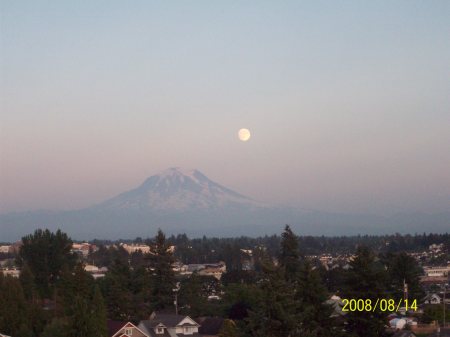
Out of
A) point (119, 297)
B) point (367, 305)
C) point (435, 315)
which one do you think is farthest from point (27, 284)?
point (367, 305)

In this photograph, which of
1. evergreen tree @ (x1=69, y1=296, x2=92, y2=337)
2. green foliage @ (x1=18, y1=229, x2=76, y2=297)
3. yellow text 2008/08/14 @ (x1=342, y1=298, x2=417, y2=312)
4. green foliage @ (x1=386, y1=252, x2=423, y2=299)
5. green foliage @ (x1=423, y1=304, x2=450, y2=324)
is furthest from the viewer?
green foliage @ (x1=18, y1=229, x2=76, y2=297)

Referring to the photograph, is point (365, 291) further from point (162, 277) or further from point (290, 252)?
point (162, 277)

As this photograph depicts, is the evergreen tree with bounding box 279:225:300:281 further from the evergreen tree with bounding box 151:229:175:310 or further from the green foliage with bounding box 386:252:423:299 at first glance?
the evergreen tree with bounding box 151:229:175:310

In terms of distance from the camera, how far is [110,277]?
42.2 m

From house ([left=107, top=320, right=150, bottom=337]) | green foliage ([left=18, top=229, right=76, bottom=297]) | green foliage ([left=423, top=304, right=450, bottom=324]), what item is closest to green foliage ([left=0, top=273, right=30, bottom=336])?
house ([left=107, top=320, right=150, bottom=337])

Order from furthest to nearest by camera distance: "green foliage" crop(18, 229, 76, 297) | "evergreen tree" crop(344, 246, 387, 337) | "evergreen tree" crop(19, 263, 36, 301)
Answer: "green foliage" crop(18, 229, 76, 297) < "evergreen tree" crop(19, 263, 36, 301) < "evergreen tree" crop(344, 246, 387, 337)

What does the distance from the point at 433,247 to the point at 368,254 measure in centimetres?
11290

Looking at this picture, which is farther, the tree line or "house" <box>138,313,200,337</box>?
"house" <box>138,313,200,337</box>

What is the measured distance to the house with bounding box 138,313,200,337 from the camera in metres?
34.7

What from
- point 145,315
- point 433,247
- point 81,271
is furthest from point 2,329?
point 433,247

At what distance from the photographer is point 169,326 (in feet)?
116

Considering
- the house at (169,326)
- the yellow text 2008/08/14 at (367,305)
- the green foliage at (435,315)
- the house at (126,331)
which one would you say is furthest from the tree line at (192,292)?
the green foliage at (435,315)

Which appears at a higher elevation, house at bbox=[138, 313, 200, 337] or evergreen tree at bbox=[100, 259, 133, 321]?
evergreen tree at bbox=[100, 259, 133, 321]

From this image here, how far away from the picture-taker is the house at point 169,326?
34656 mm
